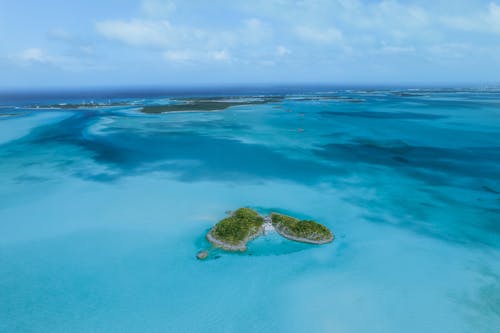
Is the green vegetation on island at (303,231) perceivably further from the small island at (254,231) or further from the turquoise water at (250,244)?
the turquoise water at (250,244)

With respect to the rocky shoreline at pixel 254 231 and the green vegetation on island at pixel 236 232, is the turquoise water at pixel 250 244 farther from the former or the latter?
the green vegetation on island at pixel 236 232

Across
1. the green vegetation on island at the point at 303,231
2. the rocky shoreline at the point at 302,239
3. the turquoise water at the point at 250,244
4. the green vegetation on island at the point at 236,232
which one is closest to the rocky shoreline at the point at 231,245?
the green vegetation on island at the point at 236,232

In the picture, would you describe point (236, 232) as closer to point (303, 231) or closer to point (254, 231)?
point (254, 231)

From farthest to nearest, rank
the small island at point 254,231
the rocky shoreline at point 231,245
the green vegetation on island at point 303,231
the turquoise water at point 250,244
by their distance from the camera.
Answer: the green vegetation on island at point 303,231, the small island at point 254,231, the rocky shoreline at point 231,245, the turquoise water at point 250,244

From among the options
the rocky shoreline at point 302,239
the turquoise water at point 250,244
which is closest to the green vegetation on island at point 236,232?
the turquoise water at point 250,244

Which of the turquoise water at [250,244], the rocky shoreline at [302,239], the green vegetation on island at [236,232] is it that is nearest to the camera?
the turquoise water at [250,244]

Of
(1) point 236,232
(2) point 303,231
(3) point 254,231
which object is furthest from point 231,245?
(2) point 303,231

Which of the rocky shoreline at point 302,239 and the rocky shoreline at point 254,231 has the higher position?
the rocky shoreline at point 254,231

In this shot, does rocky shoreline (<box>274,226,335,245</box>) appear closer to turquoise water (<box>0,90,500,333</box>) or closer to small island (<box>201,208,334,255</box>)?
small island (<box>201,208,334,255</box>)

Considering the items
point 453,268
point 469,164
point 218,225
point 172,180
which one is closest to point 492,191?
point 469,164

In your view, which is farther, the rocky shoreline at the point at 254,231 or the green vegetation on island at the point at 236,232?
the rocky shoreline at the point at 254,231
